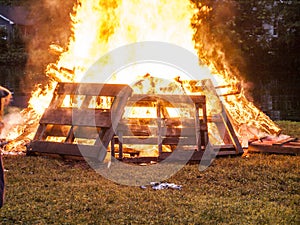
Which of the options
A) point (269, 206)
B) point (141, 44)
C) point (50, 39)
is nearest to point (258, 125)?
point (141, 44)

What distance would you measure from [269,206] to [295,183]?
4.64 feet

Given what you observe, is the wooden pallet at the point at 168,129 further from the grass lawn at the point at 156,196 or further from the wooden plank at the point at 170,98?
the grass lawn at the point at 156,196

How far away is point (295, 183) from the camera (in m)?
8.30

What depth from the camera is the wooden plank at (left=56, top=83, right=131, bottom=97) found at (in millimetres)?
10281

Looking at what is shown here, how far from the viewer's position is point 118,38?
12195 mm

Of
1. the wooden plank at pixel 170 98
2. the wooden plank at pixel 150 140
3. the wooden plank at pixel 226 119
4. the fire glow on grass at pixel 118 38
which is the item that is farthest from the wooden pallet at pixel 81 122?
the wooden plank at pixel 226 119

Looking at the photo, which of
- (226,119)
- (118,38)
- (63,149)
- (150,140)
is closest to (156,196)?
(150,140)

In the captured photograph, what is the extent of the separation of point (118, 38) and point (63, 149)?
11.6ft

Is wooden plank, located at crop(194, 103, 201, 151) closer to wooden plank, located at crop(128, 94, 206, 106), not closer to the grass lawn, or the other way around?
wooden plank, located at crop(128, 94, 206, 106)

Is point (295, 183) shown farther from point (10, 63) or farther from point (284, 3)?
point (10, 63)

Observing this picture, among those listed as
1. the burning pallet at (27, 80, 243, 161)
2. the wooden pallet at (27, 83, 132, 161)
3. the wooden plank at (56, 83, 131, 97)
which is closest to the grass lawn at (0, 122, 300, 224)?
the wooden pallet at (27, 83, 132, 161)

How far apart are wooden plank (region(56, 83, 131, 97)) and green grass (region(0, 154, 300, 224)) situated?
158 cm

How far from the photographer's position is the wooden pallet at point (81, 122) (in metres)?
9.87

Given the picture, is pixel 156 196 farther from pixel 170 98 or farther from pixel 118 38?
pixel 118 38
